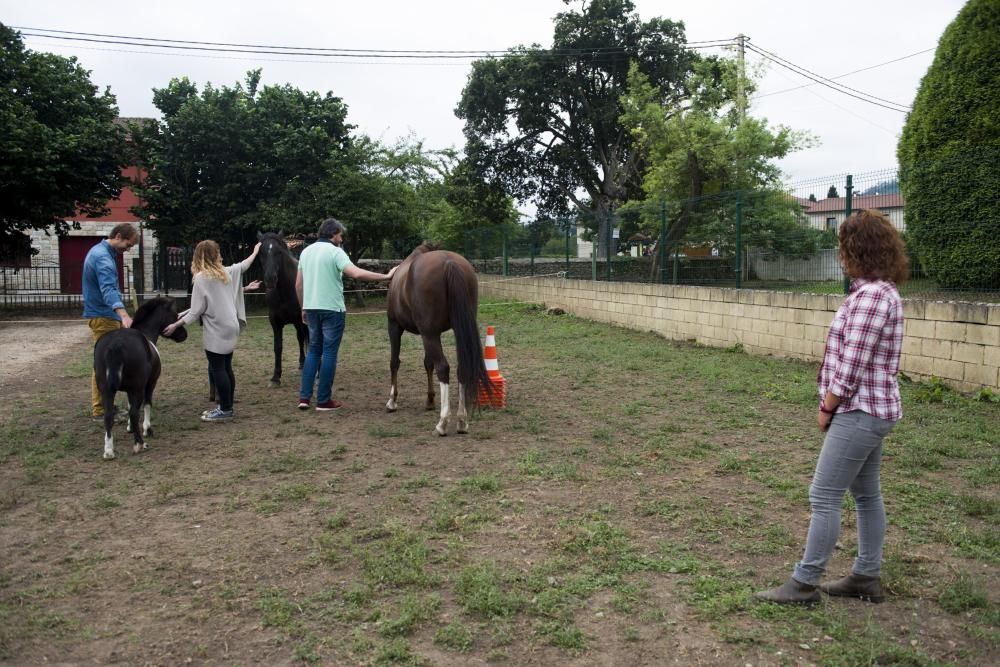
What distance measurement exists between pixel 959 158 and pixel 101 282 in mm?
8885

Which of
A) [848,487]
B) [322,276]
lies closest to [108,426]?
[322,276]

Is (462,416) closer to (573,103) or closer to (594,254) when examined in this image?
(594,254)

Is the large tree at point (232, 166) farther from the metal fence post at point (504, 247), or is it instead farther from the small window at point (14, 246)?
the metal fence post at point (504, 247)

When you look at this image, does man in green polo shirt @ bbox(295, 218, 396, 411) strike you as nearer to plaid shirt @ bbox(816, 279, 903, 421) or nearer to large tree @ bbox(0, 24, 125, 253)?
plaid shirt @ bbox(816, 279, 903, 421)

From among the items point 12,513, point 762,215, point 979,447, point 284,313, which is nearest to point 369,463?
point 12,513

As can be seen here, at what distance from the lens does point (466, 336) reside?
6406mm

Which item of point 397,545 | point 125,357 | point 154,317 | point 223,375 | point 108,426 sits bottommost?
point 397,545

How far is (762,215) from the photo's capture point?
10953 mm

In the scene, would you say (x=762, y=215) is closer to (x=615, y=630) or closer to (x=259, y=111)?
(x=615, y=630)

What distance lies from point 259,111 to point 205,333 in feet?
48.4

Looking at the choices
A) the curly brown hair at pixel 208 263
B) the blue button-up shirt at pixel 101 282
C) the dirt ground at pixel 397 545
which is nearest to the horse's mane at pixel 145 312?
the blue button-up shirt at pixel 101 282

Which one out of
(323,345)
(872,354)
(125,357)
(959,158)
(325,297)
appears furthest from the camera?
(959,158)

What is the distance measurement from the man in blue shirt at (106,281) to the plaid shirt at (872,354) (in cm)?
563

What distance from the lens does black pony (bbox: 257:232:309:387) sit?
8852mm
